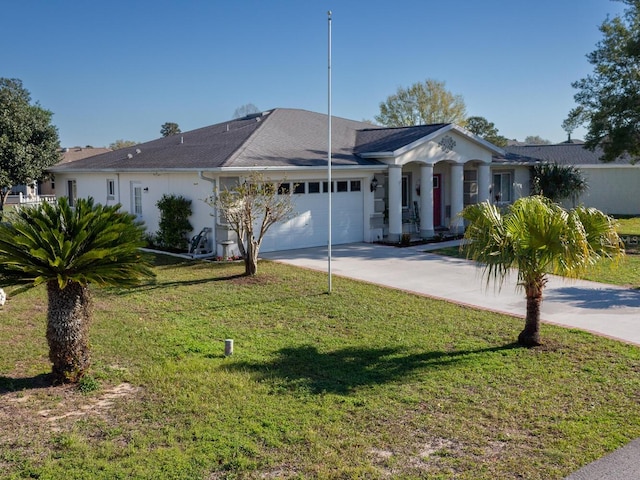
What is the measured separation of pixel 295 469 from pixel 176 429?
1.49 m

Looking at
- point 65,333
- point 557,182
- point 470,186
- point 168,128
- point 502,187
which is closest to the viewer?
point 65,333

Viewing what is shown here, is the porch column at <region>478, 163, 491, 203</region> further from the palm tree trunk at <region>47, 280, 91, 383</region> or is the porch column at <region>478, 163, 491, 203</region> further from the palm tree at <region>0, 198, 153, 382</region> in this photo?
the palm tree trunk at <region>47, 280, 91, 383</region>

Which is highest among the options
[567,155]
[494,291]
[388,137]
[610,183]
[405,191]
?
[567,155]

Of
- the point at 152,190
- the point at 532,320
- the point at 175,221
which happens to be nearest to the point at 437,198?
the point at 175,221

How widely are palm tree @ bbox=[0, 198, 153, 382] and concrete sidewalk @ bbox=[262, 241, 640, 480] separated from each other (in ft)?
18.9

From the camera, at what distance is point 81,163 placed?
2595 cm

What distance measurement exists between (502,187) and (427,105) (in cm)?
2962

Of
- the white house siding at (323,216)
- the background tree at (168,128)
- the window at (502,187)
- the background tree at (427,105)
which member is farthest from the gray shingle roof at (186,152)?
the background tree at (168,128)

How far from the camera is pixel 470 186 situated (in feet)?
83.5

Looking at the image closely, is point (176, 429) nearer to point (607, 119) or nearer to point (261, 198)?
point (261, 198)

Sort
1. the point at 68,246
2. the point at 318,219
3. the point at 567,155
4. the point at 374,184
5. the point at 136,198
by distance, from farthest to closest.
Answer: the point at 567,155 → the point at 136,198 → the point at 374,184 → the point at 318,219 → the point at 68,246

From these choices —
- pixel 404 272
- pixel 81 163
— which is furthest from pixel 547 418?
pixel 81 163

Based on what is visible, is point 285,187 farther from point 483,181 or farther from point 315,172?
point 483,181

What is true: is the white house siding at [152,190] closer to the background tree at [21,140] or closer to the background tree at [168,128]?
the background tree at [21,140]
